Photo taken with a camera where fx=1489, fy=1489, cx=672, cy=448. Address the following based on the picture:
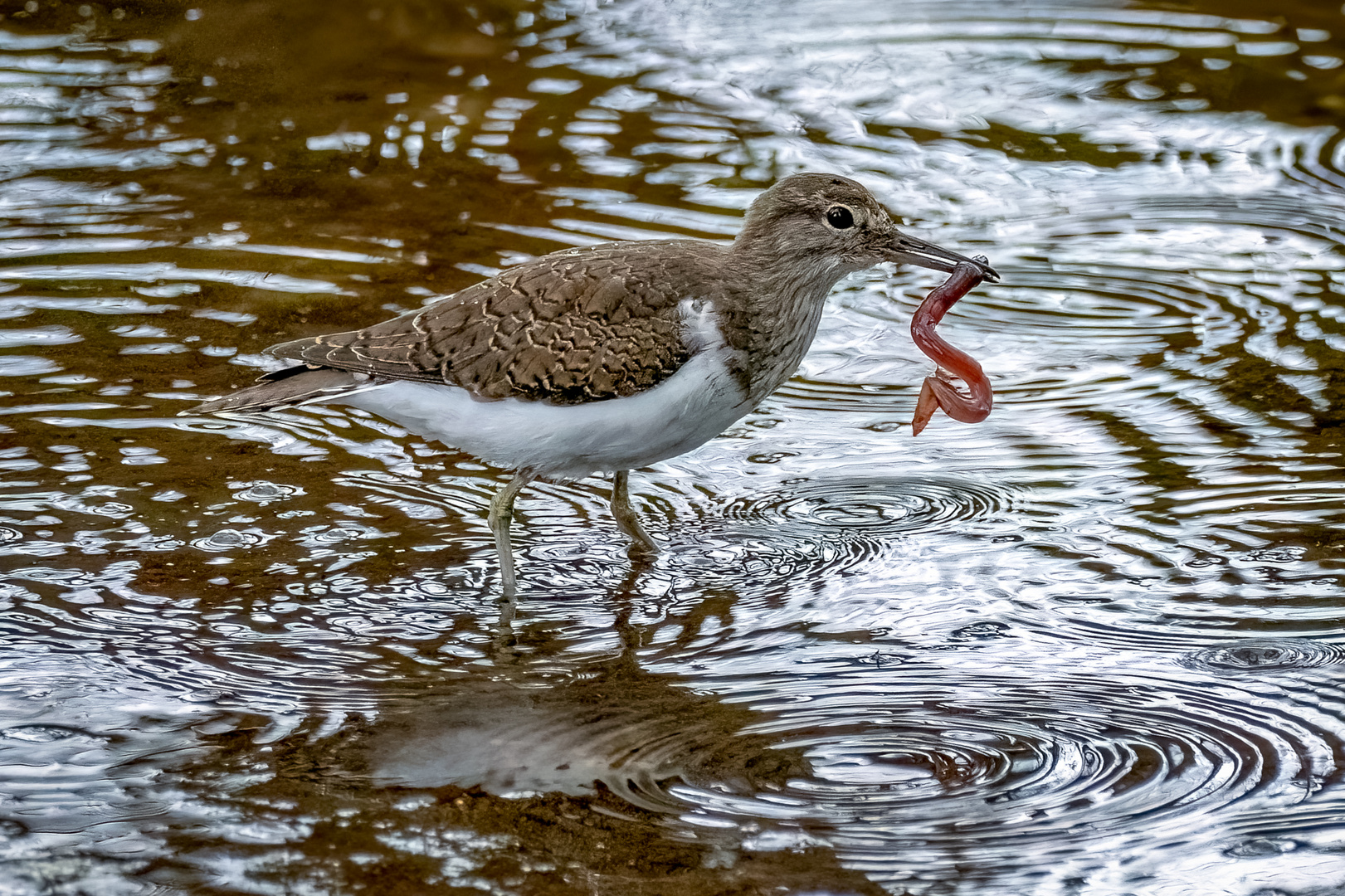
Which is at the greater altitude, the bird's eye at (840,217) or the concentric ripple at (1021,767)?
the bird's eye at (840,217)

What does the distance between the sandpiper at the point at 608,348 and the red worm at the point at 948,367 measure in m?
0.09

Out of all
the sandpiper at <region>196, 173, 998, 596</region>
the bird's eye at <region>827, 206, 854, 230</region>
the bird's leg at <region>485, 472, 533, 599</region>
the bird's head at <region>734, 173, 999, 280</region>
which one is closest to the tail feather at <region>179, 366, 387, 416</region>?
the sandpiper at <region>196, 173, 998, 596</region>

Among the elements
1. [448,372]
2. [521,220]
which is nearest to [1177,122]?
[521,220]

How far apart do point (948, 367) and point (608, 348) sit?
59.9 inches

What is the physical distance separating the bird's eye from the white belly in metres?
0.84

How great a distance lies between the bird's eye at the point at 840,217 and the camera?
654cm

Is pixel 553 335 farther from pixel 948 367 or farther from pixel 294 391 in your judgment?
pixel 948 367

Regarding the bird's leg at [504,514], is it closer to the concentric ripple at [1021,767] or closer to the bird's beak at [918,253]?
the concentric ripple at [1021,767]

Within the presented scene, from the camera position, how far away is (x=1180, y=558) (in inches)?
260

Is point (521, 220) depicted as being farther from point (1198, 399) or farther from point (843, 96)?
point (1198, 399)

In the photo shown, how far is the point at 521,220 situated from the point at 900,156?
280 cm

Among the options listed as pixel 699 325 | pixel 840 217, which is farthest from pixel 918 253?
pixel 699 325

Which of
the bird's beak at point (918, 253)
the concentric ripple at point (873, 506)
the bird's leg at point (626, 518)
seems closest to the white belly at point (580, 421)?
the bird's leg at point (626, 518)

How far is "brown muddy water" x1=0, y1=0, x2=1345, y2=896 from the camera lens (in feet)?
16.1
